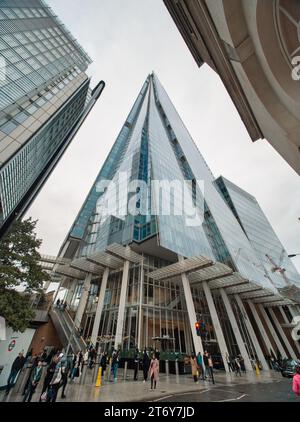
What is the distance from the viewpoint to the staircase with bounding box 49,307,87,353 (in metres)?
18.7

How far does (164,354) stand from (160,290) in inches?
341

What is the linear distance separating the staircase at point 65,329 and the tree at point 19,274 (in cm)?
665

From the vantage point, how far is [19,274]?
44.6ft

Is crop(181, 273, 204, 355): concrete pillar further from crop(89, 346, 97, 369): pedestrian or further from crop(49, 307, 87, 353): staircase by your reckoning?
crop(49, 307, 87, 353): staircase

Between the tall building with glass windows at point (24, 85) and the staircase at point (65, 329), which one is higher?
the tall building with glass windows at point (24, 85)

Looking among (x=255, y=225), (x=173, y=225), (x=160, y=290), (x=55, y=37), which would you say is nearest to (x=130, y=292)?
(x=160, y=290)

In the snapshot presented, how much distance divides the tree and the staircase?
6.65 meters


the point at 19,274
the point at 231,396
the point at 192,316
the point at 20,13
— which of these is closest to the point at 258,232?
the point at 192,316

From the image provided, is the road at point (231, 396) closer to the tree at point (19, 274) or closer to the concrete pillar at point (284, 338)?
the tree at point (19, 274)

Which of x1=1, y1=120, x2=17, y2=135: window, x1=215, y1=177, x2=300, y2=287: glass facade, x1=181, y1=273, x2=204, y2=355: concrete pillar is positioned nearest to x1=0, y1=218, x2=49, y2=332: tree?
x1=1, y1=120, x2=17, y2=135: window

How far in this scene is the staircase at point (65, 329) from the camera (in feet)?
61.5

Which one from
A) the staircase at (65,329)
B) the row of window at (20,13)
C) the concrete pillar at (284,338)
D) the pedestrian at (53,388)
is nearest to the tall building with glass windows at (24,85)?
the row of window at (20,13)

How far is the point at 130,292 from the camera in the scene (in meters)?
25.2
